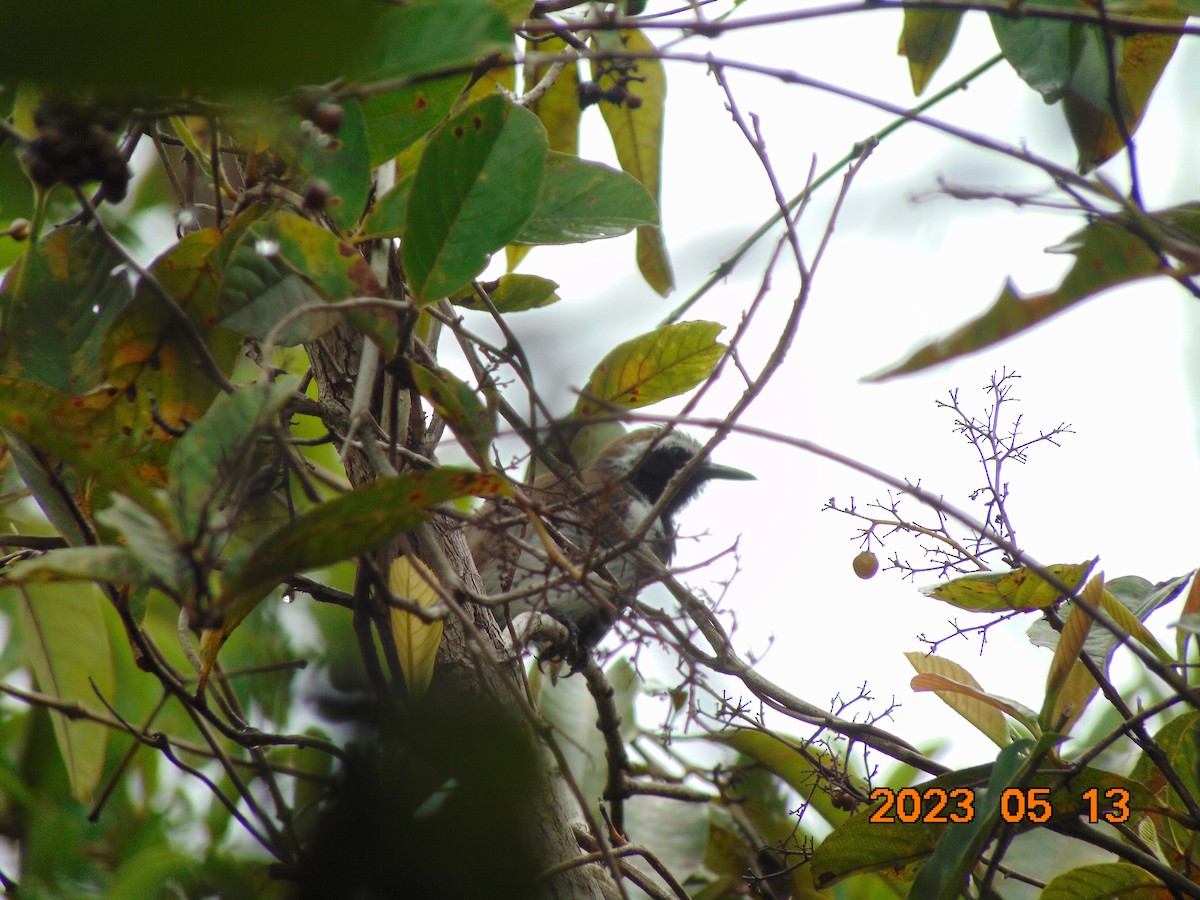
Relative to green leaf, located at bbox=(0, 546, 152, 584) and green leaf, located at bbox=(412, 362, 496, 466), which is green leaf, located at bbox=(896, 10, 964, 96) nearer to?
green leaf, located at bbox=(412, 362, 496, 466)

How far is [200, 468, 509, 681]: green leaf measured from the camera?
1.16 m

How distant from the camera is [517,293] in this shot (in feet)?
7.02

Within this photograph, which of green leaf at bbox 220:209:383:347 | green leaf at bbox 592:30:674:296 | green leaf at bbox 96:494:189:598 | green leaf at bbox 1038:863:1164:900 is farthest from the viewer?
green leaf at bbox 592:30:674:296

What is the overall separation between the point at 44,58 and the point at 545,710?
263 centimetres

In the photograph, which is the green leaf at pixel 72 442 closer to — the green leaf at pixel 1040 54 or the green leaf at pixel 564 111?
the green leaf at pixel 564 111

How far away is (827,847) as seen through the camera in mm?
2039

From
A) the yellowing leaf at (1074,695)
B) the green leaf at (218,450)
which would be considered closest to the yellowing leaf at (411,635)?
the green leaf at (218,450)

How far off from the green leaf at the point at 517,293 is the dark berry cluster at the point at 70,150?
88 centimetres

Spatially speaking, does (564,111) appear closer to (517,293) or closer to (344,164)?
(517,293)

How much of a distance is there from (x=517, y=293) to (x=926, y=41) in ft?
3.76

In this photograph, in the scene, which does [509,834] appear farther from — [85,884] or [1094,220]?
[85,884]

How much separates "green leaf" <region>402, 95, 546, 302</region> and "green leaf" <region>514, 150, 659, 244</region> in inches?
11.2

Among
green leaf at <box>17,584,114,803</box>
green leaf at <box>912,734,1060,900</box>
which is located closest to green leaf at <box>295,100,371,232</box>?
green leaf at <box>17,584,114,803</box>

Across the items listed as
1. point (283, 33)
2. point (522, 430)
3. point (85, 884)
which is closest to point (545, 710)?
point (85, 884)
